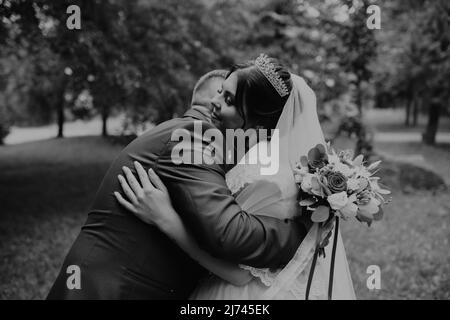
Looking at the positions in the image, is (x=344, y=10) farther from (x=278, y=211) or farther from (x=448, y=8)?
(x=278, y=211)

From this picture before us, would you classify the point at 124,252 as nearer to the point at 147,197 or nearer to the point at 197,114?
the point at 147,197

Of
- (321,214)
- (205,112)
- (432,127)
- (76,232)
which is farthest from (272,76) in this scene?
(432,127)

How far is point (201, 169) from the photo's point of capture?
191 cm

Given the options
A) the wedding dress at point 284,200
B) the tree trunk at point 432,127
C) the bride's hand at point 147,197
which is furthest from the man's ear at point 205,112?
the tree trunk at point 432,127

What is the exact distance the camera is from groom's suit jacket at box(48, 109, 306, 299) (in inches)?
73.2

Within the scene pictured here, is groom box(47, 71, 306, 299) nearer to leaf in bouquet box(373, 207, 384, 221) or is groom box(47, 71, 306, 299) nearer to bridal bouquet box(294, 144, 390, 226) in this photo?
bridal bouquet box(294, 144, 390, 226)

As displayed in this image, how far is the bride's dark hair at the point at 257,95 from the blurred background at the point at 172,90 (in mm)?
3264

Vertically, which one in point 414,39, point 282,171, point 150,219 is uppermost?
point 414,39

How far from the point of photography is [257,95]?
90.9 inches

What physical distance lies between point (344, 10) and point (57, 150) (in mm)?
9702

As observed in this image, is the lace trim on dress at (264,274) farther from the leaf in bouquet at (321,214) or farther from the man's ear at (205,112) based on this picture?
the man's ear at (205,112)

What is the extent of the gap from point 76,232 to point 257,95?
5611mm

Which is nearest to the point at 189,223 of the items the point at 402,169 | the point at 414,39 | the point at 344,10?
the point at 344,10

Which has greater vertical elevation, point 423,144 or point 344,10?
point 344,10
